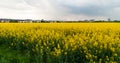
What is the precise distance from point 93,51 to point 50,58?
4.93ft

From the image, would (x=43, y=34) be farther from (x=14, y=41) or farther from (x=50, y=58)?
(x=50, y=58)

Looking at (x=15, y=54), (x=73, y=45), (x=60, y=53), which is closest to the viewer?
(x=60, y=53)

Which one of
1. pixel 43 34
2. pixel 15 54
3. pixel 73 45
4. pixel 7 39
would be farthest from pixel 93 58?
pixel 7 39

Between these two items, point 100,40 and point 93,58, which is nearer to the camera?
point 93,58

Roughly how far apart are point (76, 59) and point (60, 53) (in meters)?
0.58

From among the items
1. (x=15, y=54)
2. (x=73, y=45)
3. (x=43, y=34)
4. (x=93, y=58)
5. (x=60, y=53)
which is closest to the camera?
(x=93, y=58)

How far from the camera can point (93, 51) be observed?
35.4 feet

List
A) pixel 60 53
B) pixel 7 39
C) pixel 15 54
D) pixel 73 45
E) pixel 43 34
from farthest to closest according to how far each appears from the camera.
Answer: pixel 7 39 < pixel 43 34 < pixel 15 54 < pixel 73 45 < pixel 60 53

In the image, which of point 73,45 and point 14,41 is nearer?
Answer: point 73,45

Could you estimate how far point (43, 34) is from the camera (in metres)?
15.7

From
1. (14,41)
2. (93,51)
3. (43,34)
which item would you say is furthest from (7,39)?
(93,51)

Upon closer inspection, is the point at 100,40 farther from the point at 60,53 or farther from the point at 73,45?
the point at 60,53

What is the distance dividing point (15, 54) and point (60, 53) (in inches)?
142

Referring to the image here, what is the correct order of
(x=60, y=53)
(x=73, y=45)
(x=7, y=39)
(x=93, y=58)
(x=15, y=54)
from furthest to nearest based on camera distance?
(x=7, y=39), (x=15, y=54), (x=73, y=45), (x=60, y=53), (x=93, y=58)
